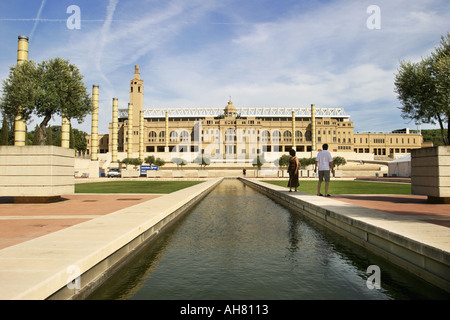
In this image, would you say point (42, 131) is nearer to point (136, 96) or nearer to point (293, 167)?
point (293, 167)

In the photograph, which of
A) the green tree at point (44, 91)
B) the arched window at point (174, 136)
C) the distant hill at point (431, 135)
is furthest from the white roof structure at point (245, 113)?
the green tree at point (44, 91)

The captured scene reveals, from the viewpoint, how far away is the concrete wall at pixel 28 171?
1402cm

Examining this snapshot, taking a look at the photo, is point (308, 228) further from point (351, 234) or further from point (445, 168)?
point (445, 168)

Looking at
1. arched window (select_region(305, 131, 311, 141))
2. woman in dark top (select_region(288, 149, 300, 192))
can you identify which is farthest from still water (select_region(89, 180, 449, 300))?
arched window (select_region(305, 131, 311, 141))

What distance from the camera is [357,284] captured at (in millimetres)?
4934

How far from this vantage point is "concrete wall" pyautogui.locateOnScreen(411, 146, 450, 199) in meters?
12.7

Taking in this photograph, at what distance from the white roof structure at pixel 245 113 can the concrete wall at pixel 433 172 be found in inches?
4468

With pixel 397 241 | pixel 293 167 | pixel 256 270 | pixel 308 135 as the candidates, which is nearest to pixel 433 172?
pixel 293 167

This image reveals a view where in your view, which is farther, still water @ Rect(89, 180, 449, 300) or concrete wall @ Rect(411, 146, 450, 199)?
concrete wall @ Rect(411, 146, 450, 199)

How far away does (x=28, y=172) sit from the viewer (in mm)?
14133

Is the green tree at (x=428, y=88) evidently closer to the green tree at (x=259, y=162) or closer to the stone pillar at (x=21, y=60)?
the stone pillar at (x=21, y=60)

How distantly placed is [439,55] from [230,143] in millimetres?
94378

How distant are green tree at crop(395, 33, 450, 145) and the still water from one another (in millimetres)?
11141

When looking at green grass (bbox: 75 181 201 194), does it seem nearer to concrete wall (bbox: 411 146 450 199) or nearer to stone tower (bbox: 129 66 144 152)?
concrete wall (bbox: 411 146 450 199)
